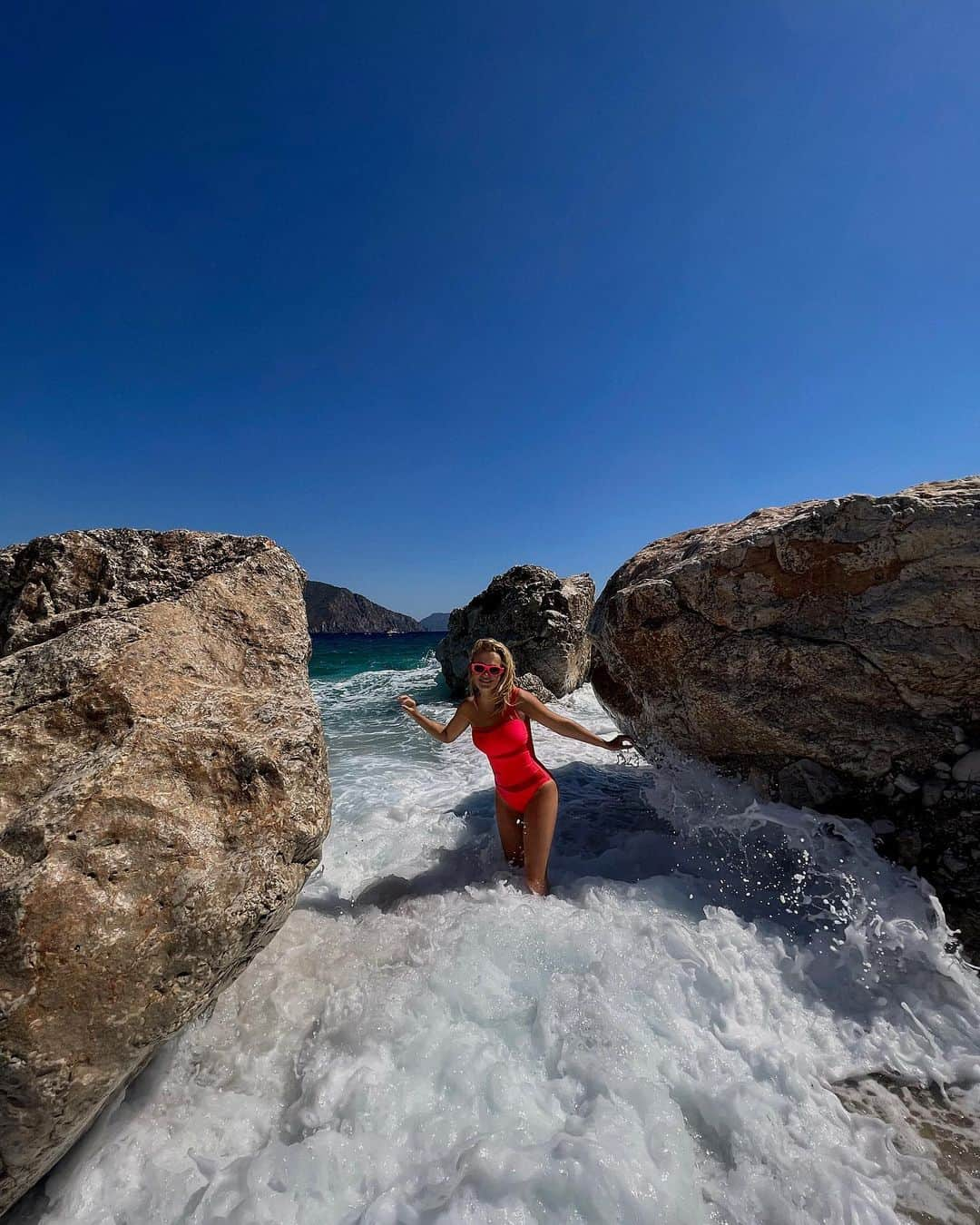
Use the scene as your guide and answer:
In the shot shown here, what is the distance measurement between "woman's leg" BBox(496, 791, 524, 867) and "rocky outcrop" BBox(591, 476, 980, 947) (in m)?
2.06

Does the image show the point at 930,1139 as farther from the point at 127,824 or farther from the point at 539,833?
the point at 127,824

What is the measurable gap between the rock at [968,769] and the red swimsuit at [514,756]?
3511 millimetres

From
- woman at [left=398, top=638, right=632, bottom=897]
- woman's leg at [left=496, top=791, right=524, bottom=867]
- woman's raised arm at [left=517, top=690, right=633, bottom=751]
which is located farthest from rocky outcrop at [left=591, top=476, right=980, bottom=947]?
woman's leg at [left=496, top=791, right=524, bottom=867]

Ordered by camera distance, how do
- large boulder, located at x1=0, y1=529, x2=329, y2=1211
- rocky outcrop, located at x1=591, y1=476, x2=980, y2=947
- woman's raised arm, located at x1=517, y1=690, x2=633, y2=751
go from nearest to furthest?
large boulder, located at x1=0, y1=529, x2=329, y2=1211 → rocky outcrop, located at x1=591, y1=476, x2=980, y2=947 → woman's raised arm, located at x1=517, y1=690, x2=633, y2=751

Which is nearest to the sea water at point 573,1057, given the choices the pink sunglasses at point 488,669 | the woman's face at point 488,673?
the woman's face at point 488,673

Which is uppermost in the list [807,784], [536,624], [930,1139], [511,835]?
[536,624]

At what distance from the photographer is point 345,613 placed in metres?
124

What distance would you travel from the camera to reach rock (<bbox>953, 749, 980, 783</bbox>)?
172 inches

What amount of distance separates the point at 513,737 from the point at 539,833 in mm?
900

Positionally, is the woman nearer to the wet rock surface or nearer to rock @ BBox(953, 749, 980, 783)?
the wet rock surface

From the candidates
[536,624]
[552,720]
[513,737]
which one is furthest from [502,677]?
[536,624]

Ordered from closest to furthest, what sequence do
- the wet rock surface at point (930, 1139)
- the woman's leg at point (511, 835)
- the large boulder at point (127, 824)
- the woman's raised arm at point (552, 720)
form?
1. the large boulder at point (127, 824)
2. the wet rock surface at point (930, 1139)
3. the woman's raised arm at point (552, 720)
4. the woman's leg at point (511, 835)

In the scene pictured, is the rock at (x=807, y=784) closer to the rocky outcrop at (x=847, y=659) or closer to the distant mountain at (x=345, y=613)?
the rocky outcrop at (x=847, y=659)

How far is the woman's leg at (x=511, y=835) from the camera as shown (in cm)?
529
